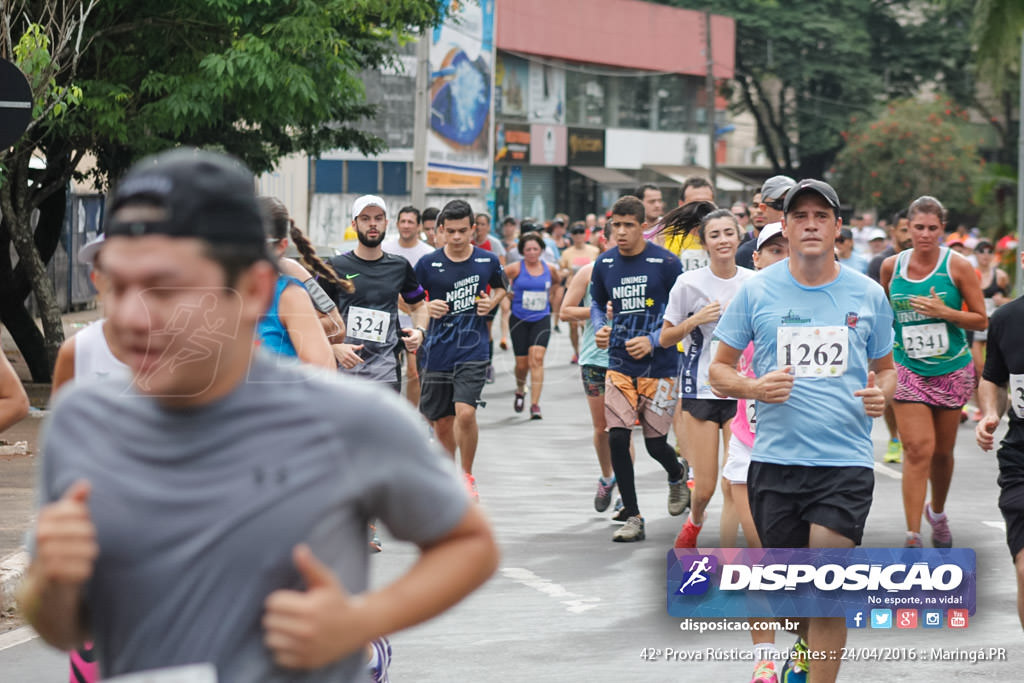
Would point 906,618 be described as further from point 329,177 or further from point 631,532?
point 329,177

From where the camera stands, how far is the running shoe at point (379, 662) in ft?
18.8

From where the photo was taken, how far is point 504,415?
16.9m

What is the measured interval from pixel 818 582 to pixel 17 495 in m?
6.26

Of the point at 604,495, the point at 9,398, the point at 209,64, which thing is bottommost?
the point at 604,495

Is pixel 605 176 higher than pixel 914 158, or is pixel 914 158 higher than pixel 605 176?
pixel 914 158

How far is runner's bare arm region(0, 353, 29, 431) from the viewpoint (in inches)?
179

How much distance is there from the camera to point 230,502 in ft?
7.37

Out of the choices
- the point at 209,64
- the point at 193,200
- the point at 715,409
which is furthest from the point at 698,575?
the point at 209,64

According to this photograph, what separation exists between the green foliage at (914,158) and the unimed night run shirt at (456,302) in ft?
147

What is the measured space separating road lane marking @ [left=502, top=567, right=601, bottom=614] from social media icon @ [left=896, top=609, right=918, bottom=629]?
1.48 m

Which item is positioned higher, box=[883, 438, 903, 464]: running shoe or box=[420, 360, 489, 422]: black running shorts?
box=[420, 360, 489, 422]: black running shorts

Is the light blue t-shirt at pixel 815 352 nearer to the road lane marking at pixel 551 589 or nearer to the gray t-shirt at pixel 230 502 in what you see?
the road lane marking at pixel 551 589

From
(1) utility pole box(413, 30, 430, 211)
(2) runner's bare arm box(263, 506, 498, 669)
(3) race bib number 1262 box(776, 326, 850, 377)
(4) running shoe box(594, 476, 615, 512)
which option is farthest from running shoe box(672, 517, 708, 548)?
(1) utility pole box(413, 30, 430, 211)

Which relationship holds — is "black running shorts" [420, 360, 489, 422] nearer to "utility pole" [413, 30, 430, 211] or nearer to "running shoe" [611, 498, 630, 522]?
"running shoe" [611, 498, 630, 522]
